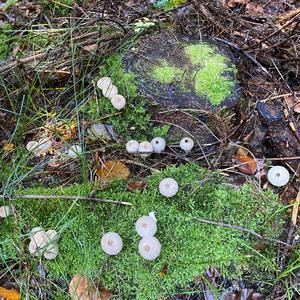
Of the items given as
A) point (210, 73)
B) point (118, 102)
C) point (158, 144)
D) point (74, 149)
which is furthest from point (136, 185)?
point (210, 73)

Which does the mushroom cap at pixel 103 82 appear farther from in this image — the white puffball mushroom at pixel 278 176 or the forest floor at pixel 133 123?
the white puffball mushroom at pixel 278 176

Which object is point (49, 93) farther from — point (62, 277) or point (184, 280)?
point (184, 280)

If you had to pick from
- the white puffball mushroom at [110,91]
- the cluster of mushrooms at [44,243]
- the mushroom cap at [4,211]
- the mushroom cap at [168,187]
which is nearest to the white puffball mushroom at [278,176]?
the mushroom cap at [168,187]

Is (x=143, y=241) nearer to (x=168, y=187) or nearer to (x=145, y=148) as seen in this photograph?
(x=168, y=187)

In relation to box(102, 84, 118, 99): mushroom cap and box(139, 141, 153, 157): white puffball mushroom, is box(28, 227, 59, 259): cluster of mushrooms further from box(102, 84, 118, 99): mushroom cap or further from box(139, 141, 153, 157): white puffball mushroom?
box(102, 84, 118, 99): mushroom cap

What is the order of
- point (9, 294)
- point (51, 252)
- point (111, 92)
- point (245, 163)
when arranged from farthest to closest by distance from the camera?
point (111, 92), point (245, 163), point (9, 294), point (51, 252)

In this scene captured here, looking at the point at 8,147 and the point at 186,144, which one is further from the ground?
the point at 8,147
